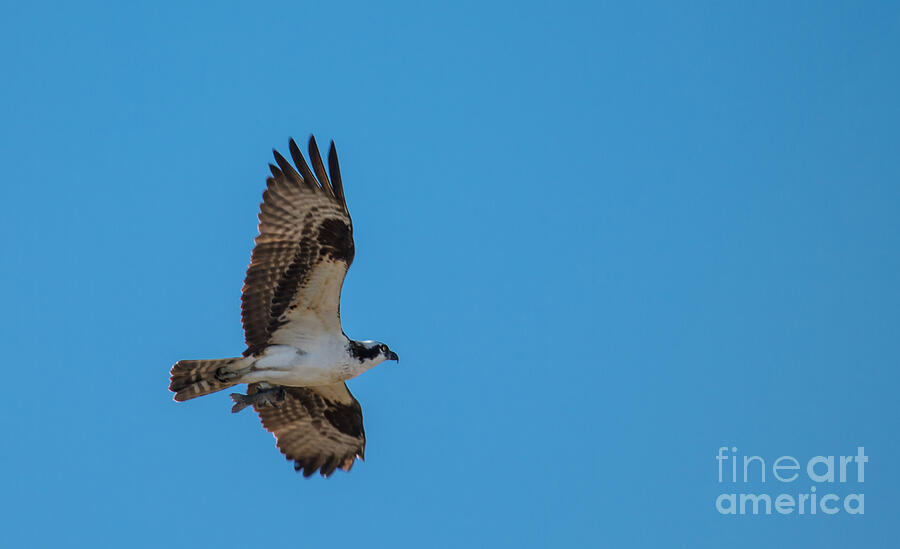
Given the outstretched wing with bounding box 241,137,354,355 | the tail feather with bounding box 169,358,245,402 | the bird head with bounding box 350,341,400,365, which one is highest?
the outstretched wing with bounding box 241,137,354,355

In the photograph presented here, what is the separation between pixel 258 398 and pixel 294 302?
115 cm

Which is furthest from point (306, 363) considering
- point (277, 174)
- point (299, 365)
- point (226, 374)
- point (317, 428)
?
point (277, 174)

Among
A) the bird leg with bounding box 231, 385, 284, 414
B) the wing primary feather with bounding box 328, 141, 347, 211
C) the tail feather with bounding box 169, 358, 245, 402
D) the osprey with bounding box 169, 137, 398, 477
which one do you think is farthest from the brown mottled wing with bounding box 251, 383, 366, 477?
the wing primary feather with bounding box 328, 141, 347, 211

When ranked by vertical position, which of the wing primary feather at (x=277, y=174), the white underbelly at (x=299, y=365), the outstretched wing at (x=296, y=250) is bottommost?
the white underbelly at (x=299, y=365)

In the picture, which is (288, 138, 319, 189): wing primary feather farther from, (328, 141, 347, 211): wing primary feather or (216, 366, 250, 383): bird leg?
(216, 366, 250, 383): bird leg

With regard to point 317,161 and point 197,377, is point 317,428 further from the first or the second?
point 317,161

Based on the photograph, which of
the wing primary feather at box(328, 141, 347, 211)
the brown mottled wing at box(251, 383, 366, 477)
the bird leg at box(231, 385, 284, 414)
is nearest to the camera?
the wing primary feather at box(328, 141, 347, 211)

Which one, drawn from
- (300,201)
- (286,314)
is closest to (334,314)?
(286,314)

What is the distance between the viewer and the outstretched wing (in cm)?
1155

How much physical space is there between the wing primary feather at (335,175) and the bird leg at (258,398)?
7.44 ft

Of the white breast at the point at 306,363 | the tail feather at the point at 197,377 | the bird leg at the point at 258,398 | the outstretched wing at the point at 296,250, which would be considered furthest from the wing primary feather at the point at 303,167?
the bird leg at the point at 258,398

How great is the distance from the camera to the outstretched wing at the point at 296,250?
11555 millimetres

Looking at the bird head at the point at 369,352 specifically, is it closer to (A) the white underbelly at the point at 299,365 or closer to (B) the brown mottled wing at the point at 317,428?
(A) the white underbelly at the point at 299,365

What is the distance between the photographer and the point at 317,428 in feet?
44.0
